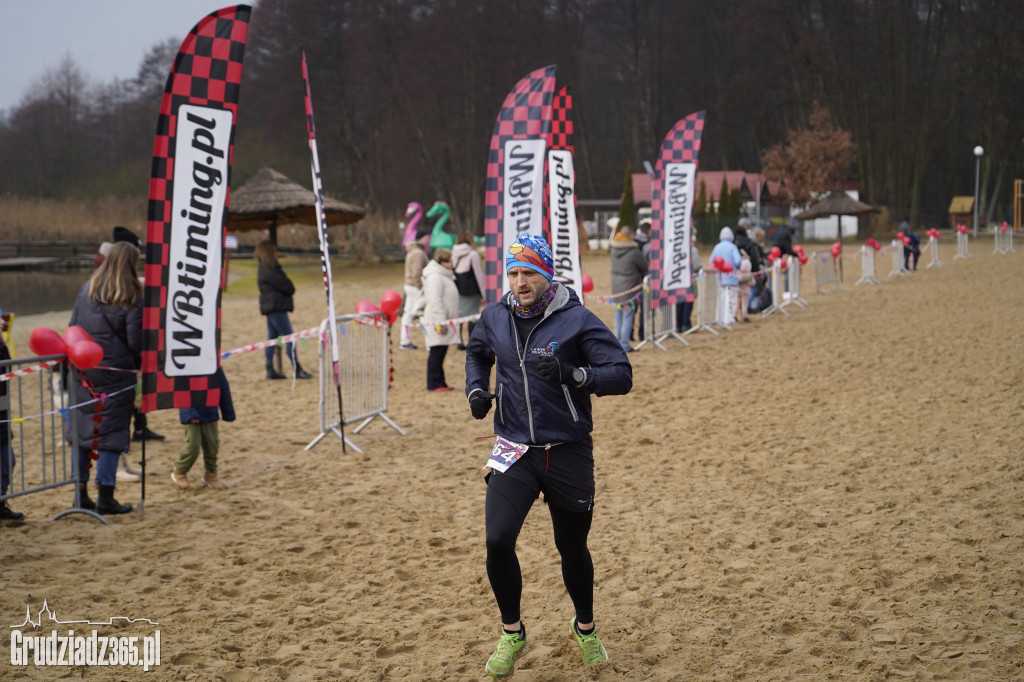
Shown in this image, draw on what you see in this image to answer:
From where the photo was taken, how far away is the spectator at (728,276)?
16.2 meters

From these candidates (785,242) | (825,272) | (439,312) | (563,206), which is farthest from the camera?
(825,272)

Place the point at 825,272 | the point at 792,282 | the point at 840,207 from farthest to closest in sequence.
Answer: the point at 840,207
the point at 825,272
the point at 792,282

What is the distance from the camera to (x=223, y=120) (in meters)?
6.16

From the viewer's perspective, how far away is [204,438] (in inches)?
276

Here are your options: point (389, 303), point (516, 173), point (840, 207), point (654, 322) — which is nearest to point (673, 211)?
point (654, 322)

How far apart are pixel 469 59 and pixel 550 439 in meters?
53.3

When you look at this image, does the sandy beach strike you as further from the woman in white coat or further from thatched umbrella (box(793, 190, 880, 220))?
thatched umbrella (box(793, 190, 880, 220))

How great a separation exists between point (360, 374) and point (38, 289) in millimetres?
22745

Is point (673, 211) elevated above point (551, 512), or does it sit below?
above

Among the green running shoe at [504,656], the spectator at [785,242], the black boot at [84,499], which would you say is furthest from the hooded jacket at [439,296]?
the spectator at [785,242]

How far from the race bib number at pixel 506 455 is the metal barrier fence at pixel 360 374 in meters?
4.66

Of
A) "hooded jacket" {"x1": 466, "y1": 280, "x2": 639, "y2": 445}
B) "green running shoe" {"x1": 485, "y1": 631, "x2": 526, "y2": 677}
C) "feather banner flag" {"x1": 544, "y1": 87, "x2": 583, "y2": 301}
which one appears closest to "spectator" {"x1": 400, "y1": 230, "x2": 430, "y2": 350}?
"feather banner flag" {"x1": 544, "y1": 87, "x2": 583, "y2": 301}

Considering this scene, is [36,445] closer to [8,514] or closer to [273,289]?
[8,514]

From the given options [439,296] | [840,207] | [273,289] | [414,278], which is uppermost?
[840,207]
